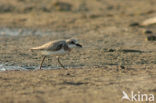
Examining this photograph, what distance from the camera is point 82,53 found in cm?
1113

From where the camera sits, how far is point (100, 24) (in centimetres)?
1666

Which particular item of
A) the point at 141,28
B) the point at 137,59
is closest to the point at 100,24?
the point at 141,28

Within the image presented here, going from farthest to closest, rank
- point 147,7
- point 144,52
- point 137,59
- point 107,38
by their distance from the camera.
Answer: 1. point 147,7
2. point 107,38
3. point 144,52
4. point 137,59

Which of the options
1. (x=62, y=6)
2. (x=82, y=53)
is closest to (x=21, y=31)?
(x=82, y=53)

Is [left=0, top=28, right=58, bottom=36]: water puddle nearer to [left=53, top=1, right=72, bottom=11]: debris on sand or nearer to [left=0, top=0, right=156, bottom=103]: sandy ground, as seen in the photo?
[left=0, top=0, right=156, bottom=103]: sandy ground

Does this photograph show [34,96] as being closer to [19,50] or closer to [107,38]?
[19,50]

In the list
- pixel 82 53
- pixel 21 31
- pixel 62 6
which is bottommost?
pixel 82 53

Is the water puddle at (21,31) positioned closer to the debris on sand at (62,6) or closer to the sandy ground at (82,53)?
the sandy ground at (82,53)

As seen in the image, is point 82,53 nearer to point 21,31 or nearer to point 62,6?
point 21,31

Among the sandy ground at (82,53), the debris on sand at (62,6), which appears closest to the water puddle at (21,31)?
the sandy ground at (82,53)

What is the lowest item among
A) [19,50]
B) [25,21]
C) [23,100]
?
[23,100]

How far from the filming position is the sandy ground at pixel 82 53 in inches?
284

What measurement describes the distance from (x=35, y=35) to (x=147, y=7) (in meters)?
8.31

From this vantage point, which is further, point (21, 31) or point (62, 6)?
point (62, 6)
